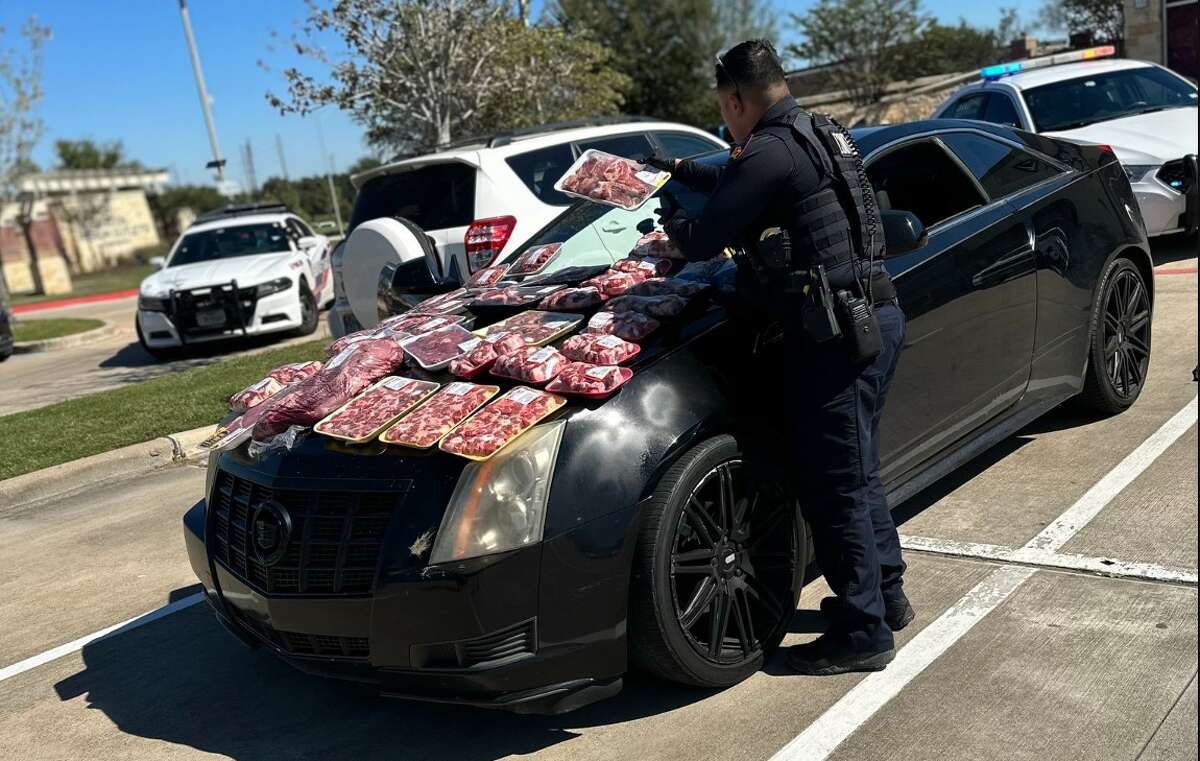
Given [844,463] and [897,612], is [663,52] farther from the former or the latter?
[844,463]

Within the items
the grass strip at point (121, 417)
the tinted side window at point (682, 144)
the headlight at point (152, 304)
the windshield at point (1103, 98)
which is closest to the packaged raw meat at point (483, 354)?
the grass strip at point (121, 417)

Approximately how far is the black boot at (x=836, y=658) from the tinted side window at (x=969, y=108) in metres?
8.39

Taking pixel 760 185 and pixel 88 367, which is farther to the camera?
pixel 88 367

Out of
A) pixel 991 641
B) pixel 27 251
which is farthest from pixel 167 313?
pixel 27 251

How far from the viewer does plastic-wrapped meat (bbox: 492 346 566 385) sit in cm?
333

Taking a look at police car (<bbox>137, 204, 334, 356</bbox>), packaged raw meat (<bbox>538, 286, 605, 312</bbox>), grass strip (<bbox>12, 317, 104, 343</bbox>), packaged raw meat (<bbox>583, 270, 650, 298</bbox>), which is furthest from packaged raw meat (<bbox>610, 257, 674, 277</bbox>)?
grass strip (<bbox>12, 317, 104, 343</bbox>)

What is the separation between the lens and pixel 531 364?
3.38 m

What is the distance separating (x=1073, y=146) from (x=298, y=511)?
409 cm

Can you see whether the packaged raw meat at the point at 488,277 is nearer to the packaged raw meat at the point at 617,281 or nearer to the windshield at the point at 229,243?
the packaged raw meat at the point at 617,281

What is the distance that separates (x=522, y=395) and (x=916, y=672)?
1464 millimetres

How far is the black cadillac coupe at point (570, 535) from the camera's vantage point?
304cm

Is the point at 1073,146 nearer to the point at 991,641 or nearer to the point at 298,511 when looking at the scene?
the point at 991,641

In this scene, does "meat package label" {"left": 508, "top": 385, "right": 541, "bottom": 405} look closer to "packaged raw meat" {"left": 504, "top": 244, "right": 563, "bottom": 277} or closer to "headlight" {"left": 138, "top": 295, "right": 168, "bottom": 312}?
"packaged raw meat" {"left": 504, "top": 244, "right": 563, "bottom": 277}

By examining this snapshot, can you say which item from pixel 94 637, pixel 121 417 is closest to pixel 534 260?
pixel 94 637
